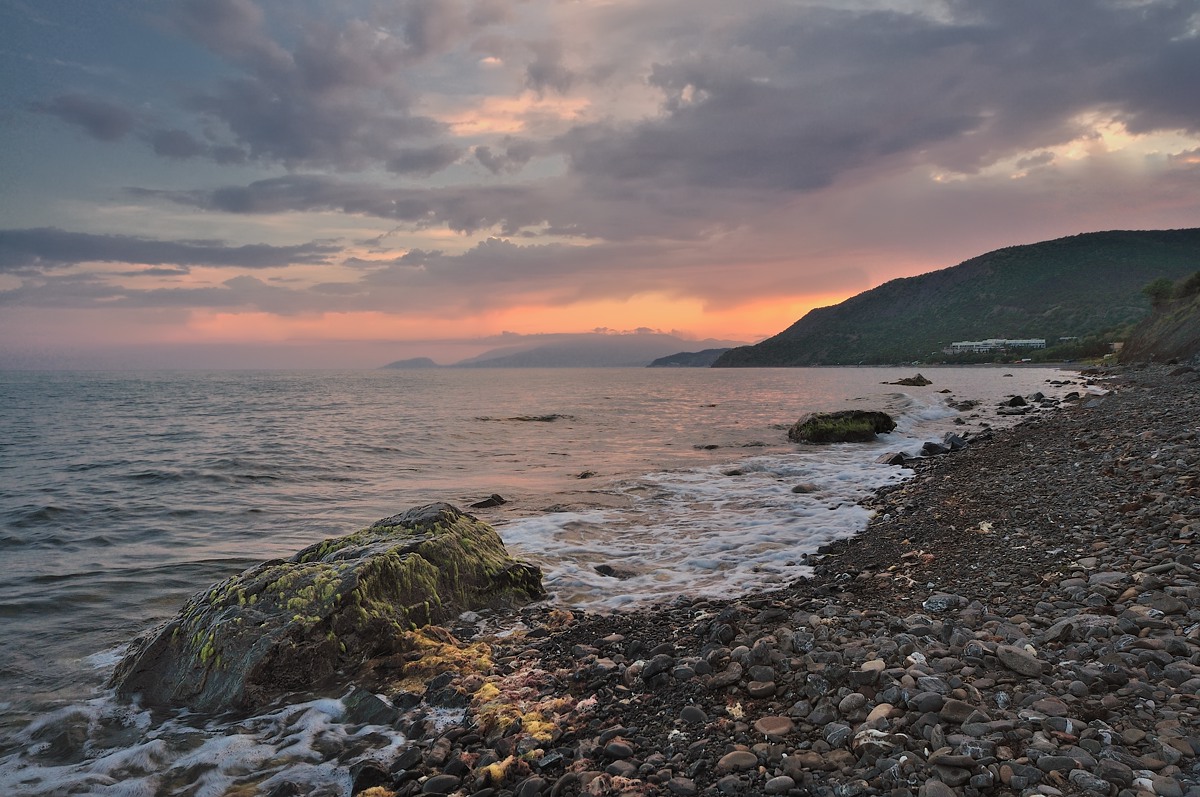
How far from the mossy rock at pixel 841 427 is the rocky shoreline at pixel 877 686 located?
59.3 ft

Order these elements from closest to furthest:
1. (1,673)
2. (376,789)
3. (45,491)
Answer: (376,789) < (1,673) < (45,491)

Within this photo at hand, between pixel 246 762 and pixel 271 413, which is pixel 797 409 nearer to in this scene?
pixel 271 413

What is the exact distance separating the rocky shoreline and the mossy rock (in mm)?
18076

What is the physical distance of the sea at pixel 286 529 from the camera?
5.46 metres

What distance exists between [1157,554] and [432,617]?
8.25m

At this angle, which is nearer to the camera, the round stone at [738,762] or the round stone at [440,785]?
the round stone at [738,762]

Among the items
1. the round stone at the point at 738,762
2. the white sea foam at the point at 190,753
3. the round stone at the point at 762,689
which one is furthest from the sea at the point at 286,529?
the round stone at the point at 762,689

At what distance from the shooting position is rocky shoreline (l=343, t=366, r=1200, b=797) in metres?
3.73

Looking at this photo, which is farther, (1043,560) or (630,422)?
(630,422)

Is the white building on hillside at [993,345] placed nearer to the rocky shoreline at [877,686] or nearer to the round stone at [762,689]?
the rocky shoreline at [877,686]

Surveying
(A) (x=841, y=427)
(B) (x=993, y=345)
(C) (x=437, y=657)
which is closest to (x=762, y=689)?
(C) (x=437, y=657)

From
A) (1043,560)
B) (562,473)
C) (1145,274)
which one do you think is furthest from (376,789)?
(1145,274)

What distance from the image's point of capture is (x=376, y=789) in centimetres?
459

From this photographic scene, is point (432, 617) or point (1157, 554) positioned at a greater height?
point (1157, 554)
